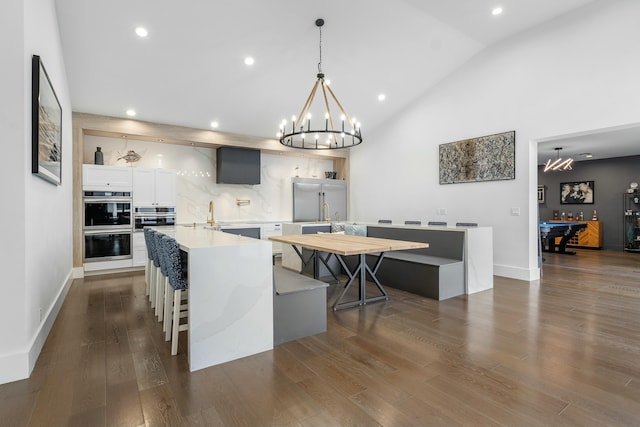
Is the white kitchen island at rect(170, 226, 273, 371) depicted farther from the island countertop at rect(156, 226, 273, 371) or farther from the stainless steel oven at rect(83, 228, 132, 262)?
the stainless steel oven at rect(83, 228, 132, 262)

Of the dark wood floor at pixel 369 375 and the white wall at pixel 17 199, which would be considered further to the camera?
the white wall at pixel 17 199

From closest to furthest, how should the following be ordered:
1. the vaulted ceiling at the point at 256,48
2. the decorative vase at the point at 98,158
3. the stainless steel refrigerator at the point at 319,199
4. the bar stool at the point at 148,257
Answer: the bar stool at the point at 148,257 → the vaulted ceiling at the point at 256,48 → the decorative vase at the point at 98,158 → the stainless steel refrigerator at the point at 319,199

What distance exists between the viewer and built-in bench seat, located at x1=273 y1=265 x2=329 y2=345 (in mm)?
2697

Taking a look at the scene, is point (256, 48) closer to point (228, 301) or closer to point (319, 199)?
point (228, 301)

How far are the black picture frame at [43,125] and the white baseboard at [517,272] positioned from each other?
237 inches

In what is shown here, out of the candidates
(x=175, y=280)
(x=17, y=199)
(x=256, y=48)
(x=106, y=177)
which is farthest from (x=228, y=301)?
(x=106, y=177)

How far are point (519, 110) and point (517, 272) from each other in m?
2.56

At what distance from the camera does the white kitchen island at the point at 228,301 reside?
2279mm

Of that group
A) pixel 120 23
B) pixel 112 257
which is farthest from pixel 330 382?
pixel 112 257

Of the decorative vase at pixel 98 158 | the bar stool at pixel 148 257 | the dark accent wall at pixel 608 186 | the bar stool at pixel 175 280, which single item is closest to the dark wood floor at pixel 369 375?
the bar stool at pixel 175 280

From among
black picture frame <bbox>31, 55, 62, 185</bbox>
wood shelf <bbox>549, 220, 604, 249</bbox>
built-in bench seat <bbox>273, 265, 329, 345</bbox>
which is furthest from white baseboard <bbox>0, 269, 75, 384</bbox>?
wood shelf <bbox>549, 220, 604, 249</bbox>

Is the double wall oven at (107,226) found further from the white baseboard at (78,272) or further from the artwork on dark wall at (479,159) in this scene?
the artwork on dark wall at (479,159)

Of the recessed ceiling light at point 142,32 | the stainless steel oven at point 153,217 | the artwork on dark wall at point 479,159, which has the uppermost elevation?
the recessed ceiling light at point 142,32

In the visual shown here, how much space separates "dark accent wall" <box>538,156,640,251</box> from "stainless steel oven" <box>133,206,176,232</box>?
10.8 metres
